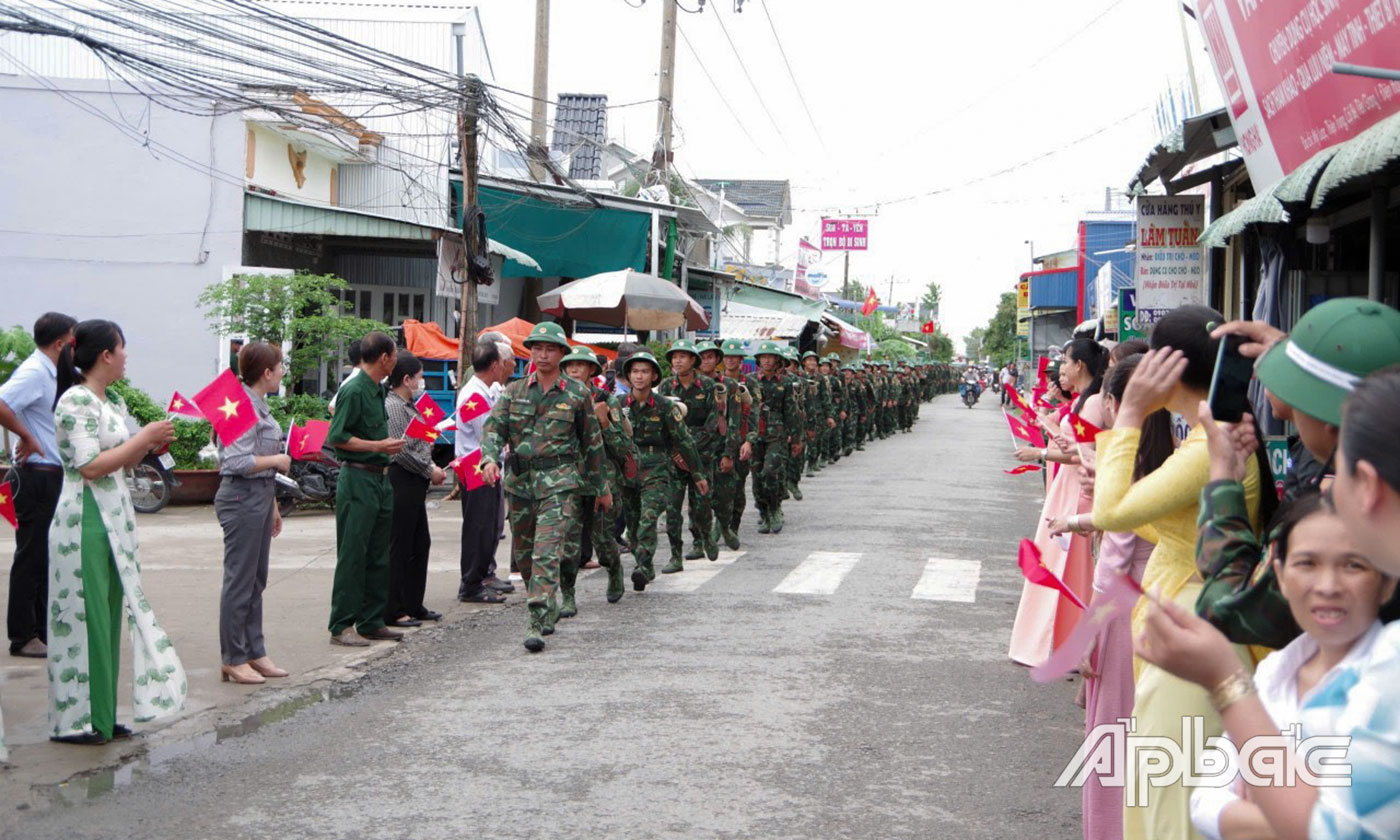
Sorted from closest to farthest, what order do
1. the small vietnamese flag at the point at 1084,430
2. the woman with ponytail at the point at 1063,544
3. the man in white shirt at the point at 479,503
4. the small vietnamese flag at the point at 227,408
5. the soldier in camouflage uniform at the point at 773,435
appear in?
1. the small vietnamese flag at the point at 1084,430
2. the woman with ponytail at the point at 1063,544
3. the small vietnamese flag at the point at 227,408
4. the man in white shirt at the point at 479,503
5. the soldier in camouflage uniform at the point at 773,435

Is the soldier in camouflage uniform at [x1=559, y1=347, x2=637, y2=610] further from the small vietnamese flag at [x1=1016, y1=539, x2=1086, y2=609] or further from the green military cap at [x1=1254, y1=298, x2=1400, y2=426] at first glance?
the green military cap at [x1=1254, y1=298, x2=1400, y2=426]

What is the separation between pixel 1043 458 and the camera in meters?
6.30

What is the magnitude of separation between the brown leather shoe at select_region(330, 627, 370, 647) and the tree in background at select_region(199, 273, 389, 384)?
8.18 metres

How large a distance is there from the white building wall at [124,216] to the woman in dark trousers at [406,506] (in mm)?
11692

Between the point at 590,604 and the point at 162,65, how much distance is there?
6.45 m

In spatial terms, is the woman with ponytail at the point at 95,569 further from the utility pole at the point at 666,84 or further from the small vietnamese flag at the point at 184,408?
the utility pole at the point at 666,84

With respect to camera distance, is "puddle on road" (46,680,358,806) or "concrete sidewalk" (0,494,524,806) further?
"concrete sidewalk" (0,494,524,806)

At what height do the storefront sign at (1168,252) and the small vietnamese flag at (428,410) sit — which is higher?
the storefront sign at (1168,252)

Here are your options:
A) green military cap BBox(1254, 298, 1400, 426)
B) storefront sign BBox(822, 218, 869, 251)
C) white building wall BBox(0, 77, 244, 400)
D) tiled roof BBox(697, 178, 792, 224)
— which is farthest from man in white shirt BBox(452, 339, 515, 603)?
tiled roof BBox(697, 178, 792, 224)

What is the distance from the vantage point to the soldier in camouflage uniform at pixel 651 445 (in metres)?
10.9

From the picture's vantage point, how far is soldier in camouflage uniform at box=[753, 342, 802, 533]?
14648 millimetres

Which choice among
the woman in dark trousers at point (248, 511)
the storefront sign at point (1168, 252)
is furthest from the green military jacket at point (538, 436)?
the storefront sign at point (1168, 252)

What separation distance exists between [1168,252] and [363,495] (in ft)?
27.8

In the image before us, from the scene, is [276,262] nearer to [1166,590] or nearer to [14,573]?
[14,573]
